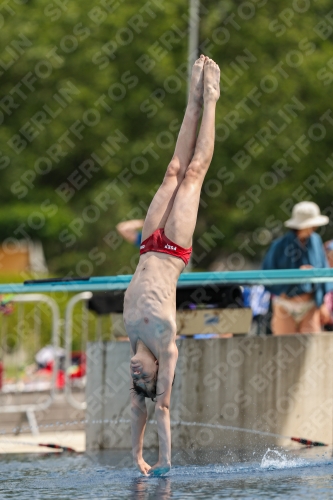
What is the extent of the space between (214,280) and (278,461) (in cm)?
198

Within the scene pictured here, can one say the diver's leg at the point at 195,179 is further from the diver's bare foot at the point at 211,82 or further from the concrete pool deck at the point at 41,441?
the concrete pool deck at the point at 41,441

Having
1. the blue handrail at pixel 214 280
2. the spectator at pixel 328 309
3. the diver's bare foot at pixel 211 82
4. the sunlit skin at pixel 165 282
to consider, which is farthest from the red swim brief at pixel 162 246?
the spectator at pixel 328 309

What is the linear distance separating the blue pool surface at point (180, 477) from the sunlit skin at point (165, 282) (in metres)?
0.48

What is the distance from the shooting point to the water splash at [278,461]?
346 inches

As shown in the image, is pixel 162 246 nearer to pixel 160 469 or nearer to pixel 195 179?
pixel 195 179

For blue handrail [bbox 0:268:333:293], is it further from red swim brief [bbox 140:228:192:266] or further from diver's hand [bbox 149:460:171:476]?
diver's hand [bbox 149:460:171:476]

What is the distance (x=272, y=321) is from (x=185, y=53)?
18.9m

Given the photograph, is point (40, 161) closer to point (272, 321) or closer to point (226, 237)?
point (226, 237)

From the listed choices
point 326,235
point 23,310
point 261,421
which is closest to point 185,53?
point 326,235

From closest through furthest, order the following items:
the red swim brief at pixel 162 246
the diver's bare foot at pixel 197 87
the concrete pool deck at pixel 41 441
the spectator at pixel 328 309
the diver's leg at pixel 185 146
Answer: the red swim brief at pixel 162 246, the diver's leg at pixel 185 146, the diver's bare foot at pixel 197 87, the concrete pool deck at pixel 41 441, the spectator at pixel 328 309

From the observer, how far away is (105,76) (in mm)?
30812

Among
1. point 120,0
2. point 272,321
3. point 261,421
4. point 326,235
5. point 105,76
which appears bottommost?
point 261,421

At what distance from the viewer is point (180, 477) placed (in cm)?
816

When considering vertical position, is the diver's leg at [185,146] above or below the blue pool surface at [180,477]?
above
